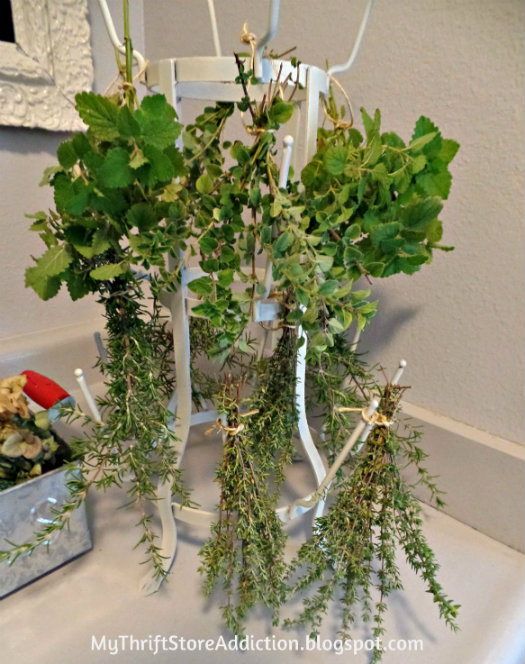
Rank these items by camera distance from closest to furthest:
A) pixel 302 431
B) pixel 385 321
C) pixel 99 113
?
1. pixel 99 113
2. pixel 302 431
3. pixel 385 321

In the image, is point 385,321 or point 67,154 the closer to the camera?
point 67,154

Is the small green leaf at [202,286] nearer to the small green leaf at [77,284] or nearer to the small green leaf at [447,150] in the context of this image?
the small green leaf at [77,284]

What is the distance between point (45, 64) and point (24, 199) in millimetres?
187

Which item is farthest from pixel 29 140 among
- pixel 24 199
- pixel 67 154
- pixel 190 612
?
pixel 190 612

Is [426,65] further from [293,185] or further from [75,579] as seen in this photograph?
[75,579]

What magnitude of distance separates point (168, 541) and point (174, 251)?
0.99ft

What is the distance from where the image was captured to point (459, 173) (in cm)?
48

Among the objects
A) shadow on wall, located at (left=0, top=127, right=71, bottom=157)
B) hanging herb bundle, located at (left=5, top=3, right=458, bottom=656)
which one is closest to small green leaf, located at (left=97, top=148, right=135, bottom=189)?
hanging herb bundle, located at (left=5, top=3, right=458, bottom=656)

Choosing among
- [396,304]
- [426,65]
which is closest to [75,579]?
[396,304]

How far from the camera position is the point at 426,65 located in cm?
48

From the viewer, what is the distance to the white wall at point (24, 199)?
65cm

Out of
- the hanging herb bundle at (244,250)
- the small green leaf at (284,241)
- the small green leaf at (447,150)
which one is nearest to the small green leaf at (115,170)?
the hanging herb bundle at (244,250)

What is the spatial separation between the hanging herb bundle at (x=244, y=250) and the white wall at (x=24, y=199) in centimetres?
37

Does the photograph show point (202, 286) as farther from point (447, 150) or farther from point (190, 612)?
point (190, 612)
